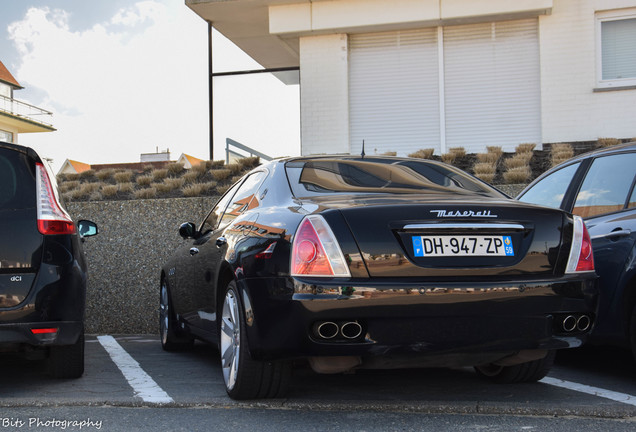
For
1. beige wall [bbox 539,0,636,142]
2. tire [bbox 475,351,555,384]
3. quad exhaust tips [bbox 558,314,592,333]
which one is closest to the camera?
quad exhaust tips [bbox 558,314,592,333]

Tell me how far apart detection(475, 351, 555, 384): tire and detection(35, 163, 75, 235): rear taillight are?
2.80m

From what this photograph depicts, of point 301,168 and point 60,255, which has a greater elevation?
point 301,168

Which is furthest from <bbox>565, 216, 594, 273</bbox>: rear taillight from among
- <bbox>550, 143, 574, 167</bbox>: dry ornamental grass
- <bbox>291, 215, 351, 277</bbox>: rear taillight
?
<bbox>550, 143, 574, 167</bbox>: dry ornamental grass

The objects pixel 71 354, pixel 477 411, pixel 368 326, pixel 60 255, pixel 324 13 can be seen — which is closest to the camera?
pixel 368 326

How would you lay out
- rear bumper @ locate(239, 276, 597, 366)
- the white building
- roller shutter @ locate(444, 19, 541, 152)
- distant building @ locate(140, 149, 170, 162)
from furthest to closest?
distant building @ locate(140, 149, 170, 162)
roller shutter @ locate(444, 19, 541, 152)
the white building
rear bumper @ locate(239, 276, 597, 366)

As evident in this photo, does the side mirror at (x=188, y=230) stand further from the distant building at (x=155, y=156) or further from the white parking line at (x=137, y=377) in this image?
the distant building at (x=155, y=156)

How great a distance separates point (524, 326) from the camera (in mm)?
4082

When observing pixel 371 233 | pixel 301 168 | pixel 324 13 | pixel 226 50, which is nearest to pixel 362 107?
pixel 324 13

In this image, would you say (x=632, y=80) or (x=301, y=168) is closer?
(x=301, y=168)

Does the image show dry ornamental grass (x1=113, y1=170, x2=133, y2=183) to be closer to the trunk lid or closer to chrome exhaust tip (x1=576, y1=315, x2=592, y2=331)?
the trunk lid

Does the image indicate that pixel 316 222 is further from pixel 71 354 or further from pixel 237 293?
pixel 71 354

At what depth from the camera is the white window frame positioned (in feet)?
57.3

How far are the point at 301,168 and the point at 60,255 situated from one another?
5.13ft

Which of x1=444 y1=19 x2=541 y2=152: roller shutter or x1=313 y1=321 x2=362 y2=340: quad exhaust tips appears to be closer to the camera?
x1=313 y1=321 x2=362 y2=340: quad exhaust tips
